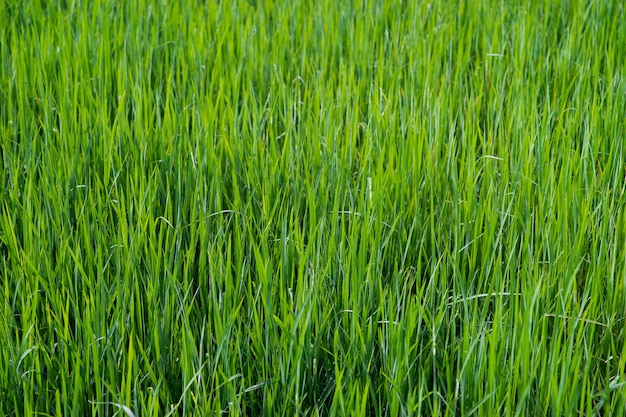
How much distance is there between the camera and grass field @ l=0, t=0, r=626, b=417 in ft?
4.17

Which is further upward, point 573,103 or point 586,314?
point 573,103

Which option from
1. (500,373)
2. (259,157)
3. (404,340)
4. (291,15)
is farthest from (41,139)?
(500,373)

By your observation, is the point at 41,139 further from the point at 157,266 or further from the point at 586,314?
the point at 586,314

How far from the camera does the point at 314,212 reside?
1560mm

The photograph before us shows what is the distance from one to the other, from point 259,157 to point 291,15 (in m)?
0.91

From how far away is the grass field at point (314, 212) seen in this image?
127cm

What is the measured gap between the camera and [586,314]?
1.36 meters

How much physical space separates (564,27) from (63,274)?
1.77 meters

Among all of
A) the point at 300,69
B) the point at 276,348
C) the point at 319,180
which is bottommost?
the point at 276,348

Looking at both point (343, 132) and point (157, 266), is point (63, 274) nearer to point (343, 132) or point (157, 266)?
point (157, 266)

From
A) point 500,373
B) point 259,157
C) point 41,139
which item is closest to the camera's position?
point 500,373

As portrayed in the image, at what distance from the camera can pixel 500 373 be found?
48.5 inches

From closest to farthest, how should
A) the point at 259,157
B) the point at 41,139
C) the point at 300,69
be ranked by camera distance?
the point at 259,157
the point at 41,139
the point at 300,69

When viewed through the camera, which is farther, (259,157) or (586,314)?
(259,157)
